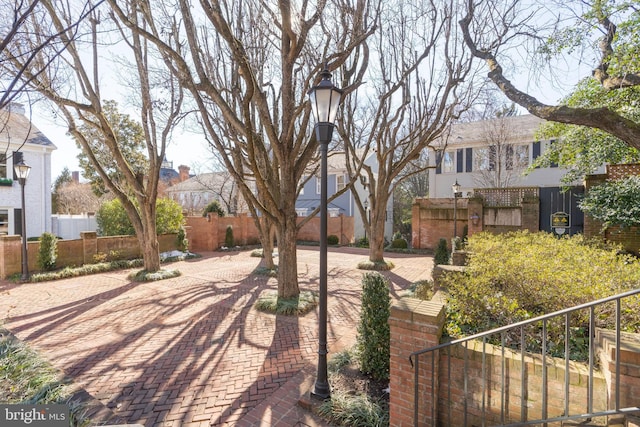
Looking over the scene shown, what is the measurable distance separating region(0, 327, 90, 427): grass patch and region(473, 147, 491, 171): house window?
72.4ft

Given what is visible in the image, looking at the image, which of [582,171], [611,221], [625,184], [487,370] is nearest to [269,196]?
[487,370]

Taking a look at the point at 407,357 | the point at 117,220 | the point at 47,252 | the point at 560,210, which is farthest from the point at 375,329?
the point at 117,220

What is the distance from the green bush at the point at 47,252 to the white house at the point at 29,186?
8.36 metres

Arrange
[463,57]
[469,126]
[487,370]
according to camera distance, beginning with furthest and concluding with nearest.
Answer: [469,126] < [463,57] < [487,370]

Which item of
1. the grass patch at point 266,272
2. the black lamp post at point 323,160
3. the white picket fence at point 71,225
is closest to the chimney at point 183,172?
the white picket fence at point 71,225

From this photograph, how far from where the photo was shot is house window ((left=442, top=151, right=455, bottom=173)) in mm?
21328

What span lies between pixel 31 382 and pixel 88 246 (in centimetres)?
1041

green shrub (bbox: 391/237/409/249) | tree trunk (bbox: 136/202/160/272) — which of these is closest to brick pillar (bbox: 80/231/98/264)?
tree trunk (bbox: 136/202/160/272)

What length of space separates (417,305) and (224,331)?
14.5 ft

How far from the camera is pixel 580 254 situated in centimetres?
529

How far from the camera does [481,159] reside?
789 inches

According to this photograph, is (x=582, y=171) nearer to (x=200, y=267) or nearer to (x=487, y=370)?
(x=487, y=370)

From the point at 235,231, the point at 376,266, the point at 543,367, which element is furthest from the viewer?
the point at 235,231

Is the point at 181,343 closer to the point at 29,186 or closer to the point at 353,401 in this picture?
the point at 353,401
